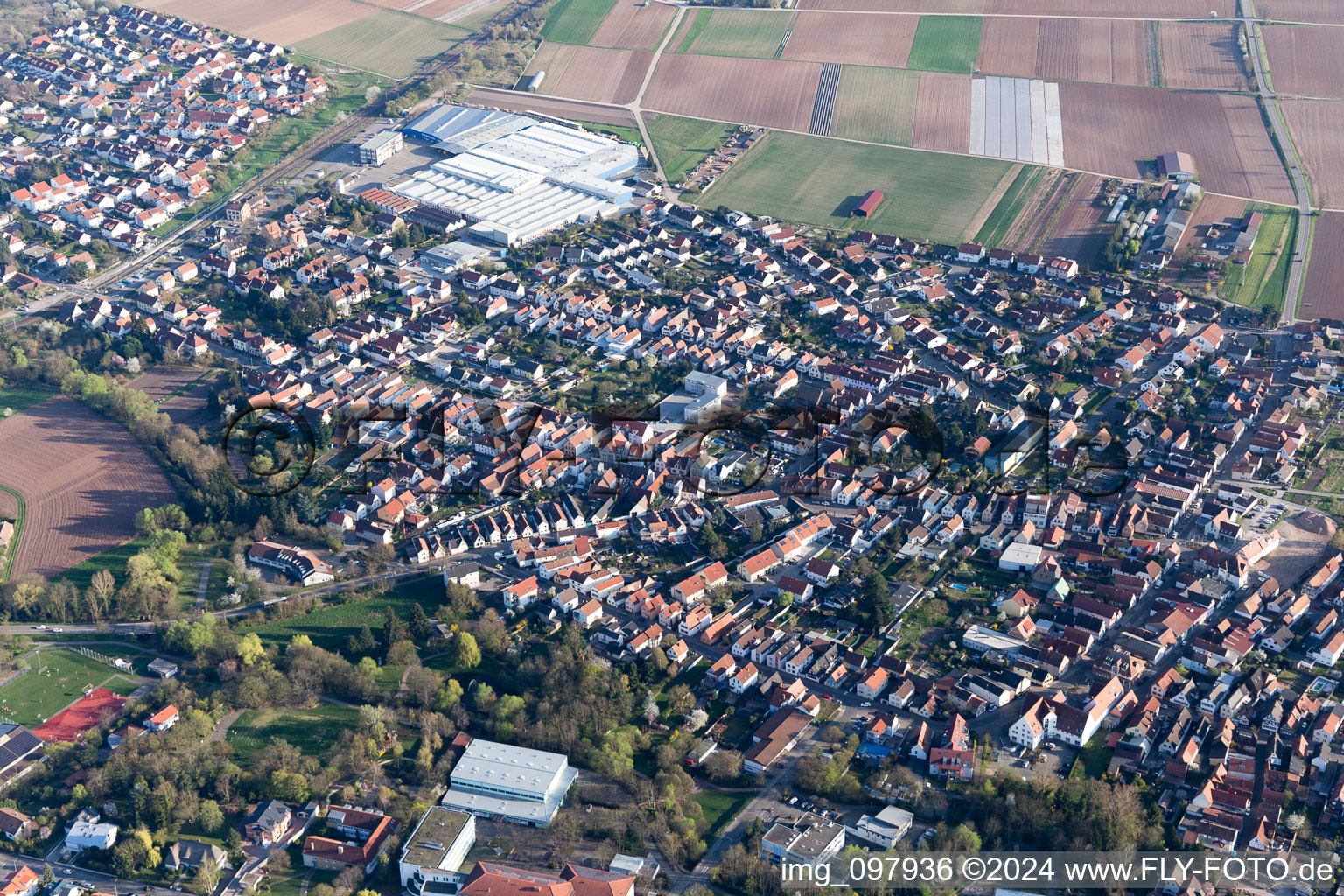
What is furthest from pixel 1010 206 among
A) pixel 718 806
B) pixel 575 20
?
pixel 718 806

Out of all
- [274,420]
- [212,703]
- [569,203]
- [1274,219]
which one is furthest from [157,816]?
[1274,219]

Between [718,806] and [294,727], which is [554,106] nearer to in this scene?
[294,727]

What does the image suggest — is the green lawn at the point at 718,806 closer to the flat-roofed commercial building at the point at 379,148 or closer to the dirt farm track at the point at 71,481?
the dirt farm track at the point at 71,481

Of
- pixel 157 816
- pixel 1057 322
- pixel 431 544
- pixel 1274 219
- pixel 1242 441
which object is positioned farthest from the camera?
pixel 1274 219

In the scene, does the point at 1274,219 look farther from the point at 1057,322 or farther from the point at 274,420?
the point at 274,420

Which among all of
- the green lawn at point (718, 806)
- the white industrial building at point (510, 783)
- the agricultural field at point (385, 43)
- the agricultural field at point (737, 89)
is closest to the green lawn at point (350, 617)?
the white industrial building at point (510, 783)

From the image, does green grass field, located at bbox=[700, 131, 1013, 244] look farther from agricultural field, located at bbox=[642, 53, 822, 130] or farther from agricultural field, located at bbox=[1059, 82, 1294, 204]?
agricultural field, located at bbox=[1059, 82, 1294, 204]

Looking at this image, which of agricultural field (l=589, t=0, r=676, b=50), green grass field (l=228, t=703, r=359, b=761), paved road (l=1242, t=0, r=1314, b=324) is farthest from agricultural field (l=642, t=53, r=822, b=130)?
green grass field (l=228, t=703, r=359, b=761)
